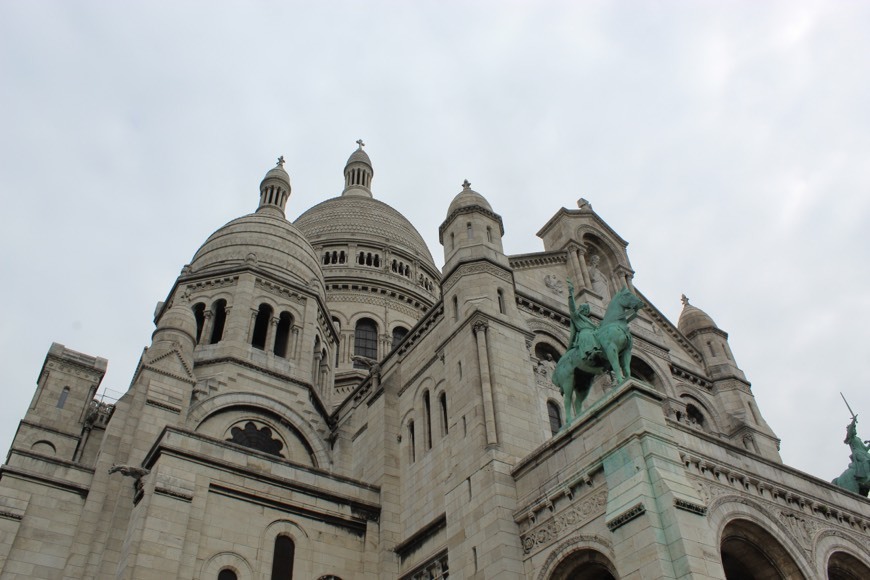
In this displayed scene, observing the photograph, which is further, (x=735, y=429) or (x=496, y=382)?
(x=735, y=429)

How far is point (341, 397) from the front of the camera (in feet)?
134

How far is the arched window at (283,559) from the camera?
21.2m

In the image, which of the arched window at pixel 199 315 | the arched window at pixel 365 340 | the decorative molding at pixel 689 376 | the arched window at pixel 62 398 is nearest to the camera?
the decorative molding at pixel 689 376

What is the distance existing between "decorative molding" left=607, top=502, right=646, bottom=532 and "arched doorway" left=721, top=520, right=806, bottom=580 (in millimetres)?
3417

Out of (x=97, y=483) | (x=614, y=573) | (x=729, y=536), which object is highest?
(x=97, y=483)

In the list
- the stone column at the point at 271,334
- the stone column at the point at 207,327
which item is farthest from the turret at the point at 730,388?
the stone column at the point at 207,327

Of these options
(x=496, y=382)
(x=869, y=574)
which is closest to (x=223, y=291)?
(x=496, y=382)

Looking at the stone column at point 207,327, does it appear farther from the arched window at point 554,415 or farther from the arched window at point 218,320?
the arched window at point 554,415

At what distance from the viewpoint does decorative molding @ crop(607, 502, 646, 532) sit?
48.3 ft

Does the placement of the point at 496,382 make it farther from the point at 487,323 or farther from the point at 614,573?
the point at 614,573

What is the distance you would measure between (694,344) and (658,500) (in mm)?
19584

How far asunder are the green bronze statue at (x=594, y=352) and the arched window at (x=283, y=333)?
1630cm

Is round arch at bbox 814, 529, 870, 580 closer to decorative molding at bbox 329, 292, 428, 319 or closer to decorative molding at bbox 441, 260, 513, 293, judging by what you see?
decorative molding at bbox 441, 260, 513, 293

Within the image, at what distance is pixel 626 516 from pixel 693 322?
20.5m
